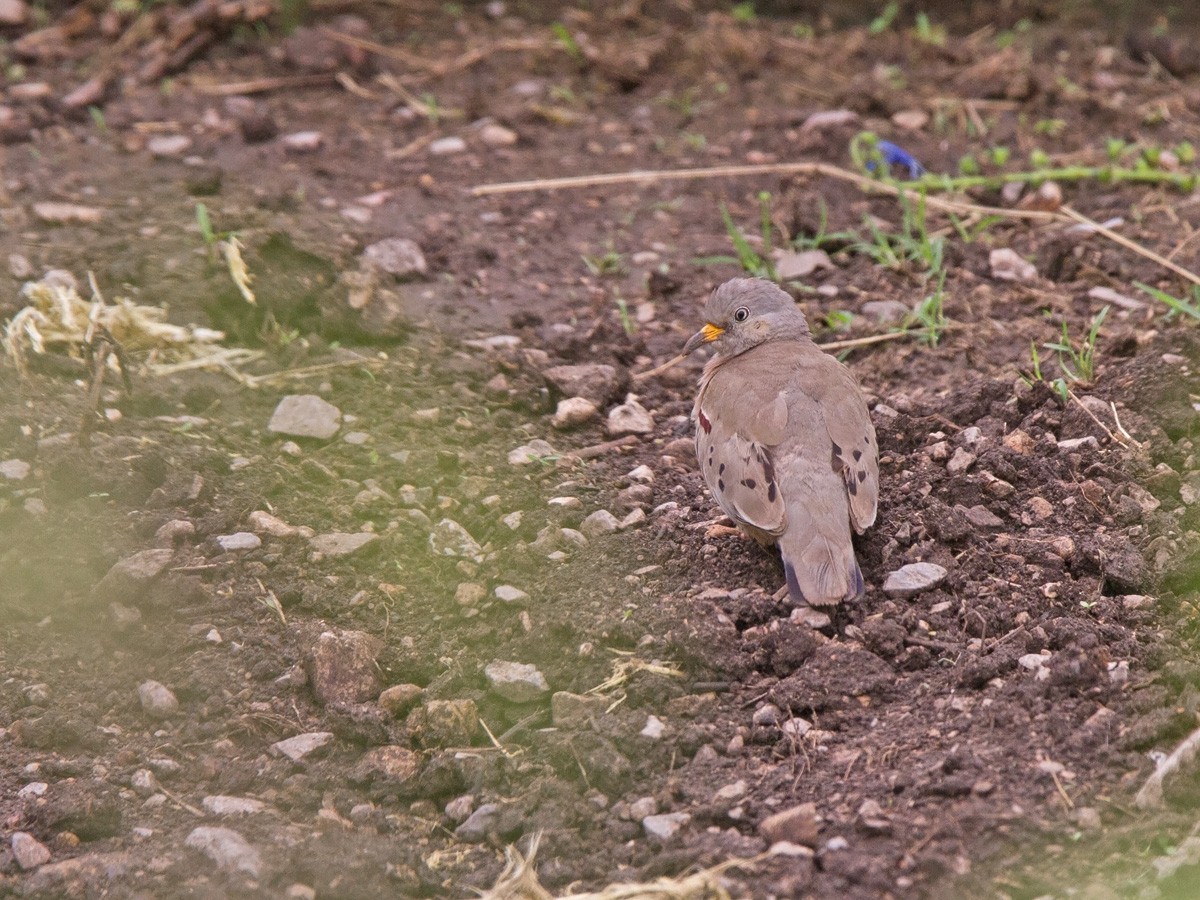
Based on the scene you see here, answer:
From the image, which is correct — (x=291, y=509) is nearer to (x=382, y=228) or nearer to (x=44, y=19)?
(x=382, y=228)

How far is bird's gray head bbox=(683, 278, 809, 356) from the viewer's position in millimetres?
4770

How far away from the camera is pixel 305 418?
187 inches

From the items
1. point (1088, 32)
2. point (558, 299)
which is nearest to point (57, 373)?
point (558, 299)

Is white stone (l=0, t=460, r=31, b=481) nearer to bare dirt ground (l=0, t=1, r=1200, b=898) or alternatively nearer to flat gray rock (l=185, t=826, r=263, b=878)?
bare dirt ground (l=0, t=1, r=1200, b=898)

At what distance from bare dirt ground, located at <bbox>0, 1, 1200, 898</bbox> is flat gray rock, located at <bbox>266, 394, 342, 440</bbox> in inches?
1.9

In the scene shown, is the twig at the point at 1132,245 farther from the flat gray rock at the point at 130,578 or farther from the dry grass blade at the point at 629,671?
the flat gray rock at the point at 130,578

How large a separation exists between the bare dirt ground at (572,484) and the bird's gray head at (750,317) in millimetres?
318

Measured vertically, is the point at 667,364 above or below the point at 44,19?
below

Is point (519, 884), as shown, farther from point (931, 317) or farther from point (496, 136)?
point (496, 136)

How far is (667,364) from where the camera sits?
5.14m

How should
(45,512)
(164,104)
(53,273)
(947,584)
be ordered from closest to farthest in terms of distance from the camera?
(947,584)
(45,512)
(53,273)
(164,104)

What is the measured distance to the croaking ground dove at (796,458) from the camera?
3.79 metres

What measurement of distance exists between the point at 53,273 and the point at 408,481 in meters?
1.96

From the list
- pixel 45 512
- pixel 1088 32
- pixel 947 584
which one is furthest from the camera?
pixel 1088 32
